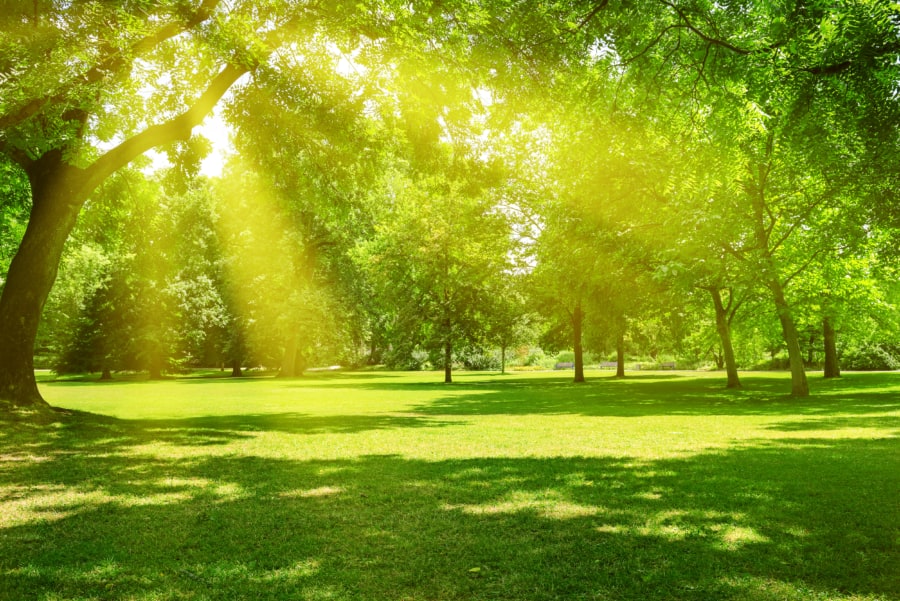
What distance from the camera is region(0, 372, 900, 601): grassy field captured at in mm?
4027

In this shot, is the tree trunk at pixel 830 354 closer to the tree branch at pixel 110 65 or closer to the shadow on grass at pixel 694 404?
the shadow on grass at pixel 694 404

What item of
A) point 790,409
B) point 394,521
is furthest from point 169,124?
point 790,409

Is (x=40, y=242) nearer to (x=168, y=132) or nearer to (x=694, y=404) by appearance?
(x=168, y=132)

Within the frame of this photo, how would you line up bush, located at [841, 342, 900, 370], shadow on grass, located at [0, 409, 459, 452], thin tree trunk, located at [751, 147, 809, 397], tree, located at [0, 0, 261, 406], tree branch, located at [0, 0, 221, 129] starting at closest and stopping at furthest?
1. tree, located at [0, 0, 261, 406]
2. tree branch, located at [0, 0, 221, 129]
3. shadow on grass, located at [0, 409, 459, 452]
4. thin tree trunk, located at [751, 147, 809, 397]
5. bush, located at [841, 342, 900, 370]

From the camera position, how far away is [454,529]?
5.20 meters

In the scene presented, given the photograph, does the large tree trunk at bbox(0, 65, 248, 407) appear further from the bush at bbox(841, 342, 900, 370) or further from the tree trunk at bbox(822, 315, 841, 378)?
the bush at bbox(841, 342, 900, 370)

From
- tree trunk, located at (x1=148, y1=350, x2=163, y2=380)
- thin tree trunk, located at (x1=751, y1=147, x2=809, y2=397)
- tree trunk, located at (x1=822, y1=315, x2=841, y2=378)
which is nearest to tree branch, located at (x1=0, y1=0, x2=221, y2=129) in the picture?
thin tree trunk, located at (x1=751, y1=147, x2=809, y2=397)

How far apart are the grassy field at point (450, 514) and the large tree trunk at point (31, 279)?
1.68 meters

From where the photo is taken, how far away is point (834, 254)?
22250 millimetres

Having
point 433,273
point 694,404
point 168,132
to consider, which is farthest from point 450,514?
point 433,273

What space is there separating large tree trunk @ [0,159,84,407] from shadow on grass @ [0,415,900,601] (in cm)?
539

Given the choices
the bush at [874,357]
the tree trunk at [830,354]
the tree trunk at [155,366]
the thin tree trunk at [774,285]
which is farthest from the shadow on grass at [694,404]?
the tree trunk at [155,366]

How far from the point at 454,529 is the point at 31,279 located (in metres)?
12.7

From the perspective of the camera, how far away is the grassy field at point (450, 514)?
13.2 ft
